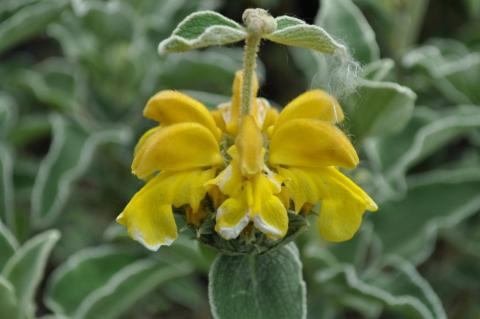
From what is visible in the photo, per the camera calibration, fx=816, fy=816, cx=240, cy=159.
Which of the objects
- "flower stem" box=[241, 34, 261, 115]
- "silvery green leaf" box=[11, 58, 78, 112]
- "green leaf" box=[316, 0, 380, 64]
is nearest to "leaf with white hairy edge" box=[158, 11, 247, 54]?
"flower stem" box=[241, 34, 261, 115]

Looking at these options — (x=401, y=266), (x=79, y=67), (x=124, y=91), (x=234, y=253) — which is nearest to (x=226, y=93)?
(x=124, y=91)

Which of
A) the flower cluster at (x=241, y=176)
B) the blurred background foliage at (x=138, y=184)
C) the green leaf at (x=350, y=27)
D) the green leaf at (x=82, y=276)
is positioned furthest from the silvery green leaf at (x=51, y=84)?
the flower cluster at (x=241, y=176)

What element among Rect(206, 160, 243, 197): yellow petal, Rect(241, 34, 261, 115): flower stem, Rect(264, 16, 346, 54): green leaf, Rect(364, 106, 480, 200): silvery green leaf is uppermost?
Rect(264, 16, 346, 54): green leaf

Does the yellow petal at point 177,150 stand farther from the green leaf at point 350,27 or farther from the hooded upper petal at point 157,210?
the green leaf at point 350,27

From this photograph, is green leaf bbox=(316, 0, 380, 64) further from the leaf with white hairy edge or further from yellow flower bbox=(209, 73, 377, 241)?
the leaf with white hairy edge

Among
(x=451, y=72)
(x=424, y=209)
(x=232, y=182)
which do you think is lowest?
(x=424, y=209)

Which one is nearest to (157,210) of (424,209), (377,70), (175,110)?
(175,110)

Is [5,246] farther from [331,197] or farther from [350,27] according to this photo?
[350,27]
